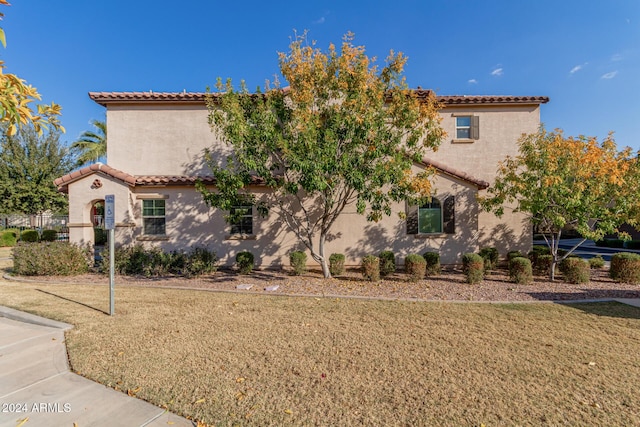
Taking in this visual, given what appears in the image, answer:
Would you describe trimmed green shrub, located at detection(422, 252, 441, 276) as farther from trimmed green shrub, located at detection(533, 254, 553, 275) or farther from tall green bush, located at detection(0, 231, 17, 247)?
tall green bush, located at detection(0, 231, 17, 247)

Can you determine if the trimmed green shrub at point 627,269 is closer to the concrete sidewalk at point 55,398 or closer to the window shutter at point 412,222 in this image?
the window shutter at point 412,222

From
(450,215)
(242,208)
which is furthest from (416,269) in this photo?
(242,208)

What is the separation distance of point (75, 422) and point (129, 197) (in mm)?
10750

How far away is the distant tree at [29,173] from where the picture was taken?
78.6 feet

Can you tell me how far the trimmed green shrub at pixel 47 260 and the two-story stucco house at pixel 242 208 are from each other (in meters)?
0.96

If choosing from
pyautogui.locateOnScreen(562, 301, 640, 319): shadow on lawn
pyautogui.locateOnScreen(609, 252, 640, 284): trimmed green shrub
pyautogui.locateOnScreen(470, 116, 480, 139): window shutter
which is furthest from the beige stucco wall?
pyautogui.locateOnScreen(609, 252, 640, 284): trimmed green shrub

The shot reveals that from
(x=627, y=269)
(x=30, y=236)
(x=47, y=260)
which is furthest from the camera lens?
(x=30, y=236)

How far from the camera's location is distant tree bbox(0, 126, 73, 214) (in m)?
24.0

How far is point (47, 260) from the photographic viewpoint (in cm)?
1080

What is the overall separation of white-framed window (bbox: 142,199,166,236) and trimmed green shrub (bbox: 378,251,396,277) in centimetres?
919

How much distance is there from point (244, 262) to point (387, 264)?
215 inches

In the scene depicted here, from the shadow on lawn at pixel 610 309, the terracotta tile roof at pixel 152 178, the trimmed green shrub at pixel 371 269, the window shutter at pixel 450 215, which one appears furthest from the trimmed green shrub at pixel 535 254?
the trimmed green shrub at pixel 371 269

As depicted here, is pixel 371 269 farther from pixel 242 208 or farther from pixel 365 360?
pixel 365 360

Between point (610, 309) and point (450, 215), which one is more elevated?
point (450, 215)
